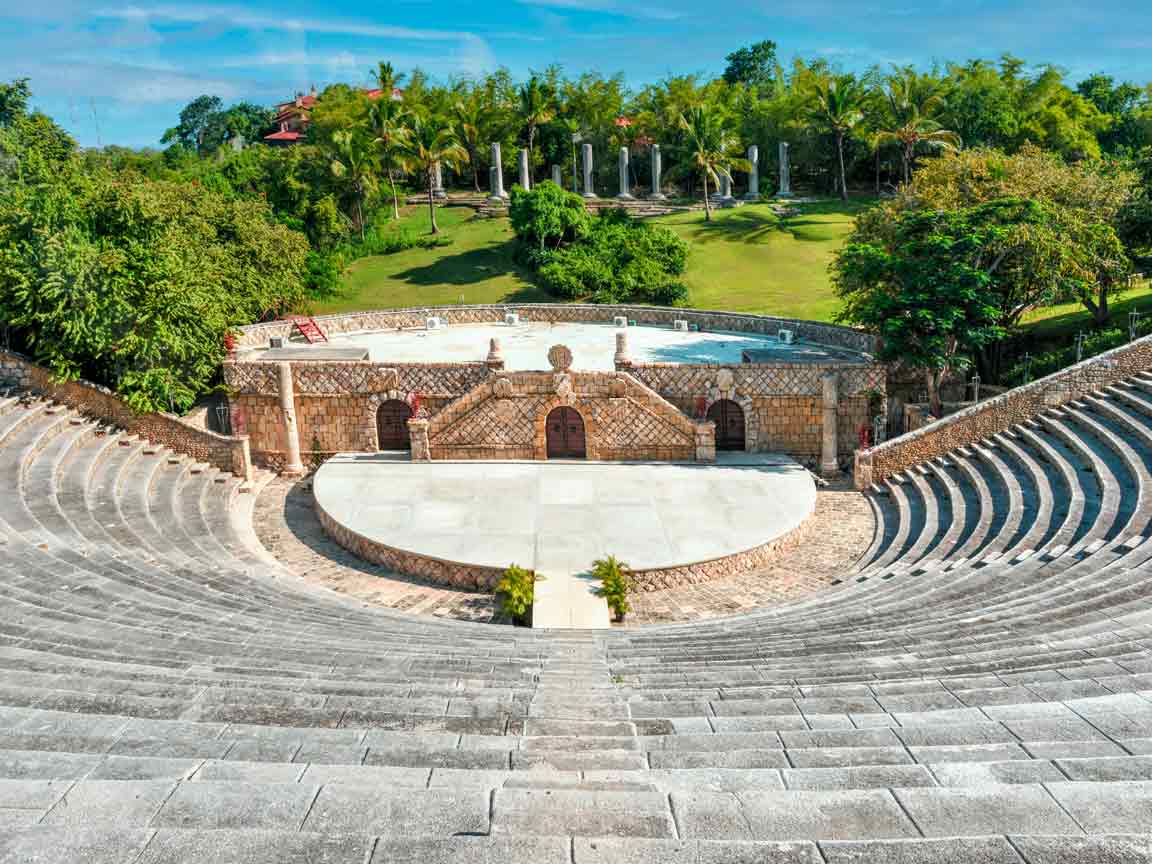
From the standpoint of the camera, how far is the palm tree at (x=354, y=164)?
6150 centimetres

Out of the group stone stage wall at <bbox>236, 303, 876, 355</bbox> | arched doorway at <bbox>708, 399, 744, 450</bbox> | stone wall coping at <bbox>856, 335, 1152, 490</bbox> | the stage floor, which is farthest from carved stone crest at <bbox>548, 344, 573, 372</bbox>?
stone stage wall at <bbox>236, 303, 876, 355</bbox>

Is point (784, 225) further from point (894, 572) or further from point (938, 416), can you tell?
point (894, 572)

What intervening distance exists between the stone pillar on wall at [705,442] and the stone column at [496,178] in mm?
46585

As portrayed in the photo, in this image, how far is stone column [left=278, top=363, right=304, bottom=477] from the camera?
104 feet

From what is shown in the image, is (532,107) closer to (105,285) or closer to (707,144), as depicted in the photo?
(707,144)

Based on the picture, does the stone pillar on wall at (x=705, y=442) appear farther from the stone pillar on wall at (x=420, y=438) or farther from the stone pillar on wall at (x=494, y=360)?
the stone pillar on wall at (x=420, y=438)

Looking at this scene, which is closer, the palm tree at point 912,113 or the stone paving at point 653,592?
the stone paving at point 653,592

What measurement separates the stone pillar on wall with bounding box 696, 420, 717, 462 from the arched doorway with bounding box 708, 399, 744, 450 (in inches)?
40.2

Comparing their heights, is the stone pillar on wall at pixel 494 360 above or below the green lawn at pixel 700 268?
below

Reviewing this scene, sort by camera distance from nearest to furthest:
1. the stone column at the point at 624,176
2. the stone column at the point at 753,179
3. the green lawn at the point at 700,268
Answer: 1. the green lawn at the point at 700,268
2. the stone column at the point at 753,179
3. the stone column at the point at 624,176

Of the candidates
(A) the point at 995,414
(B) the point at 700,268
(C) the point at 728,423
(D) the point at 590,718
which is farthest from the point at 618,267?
(D) the point at 590,718


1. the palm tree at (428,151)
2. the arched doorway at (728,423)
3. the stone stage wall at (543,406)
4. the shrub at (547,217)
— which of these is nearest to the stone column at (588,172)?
the palm tree at (428,151)

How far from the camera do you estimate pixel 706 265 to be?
183 feet

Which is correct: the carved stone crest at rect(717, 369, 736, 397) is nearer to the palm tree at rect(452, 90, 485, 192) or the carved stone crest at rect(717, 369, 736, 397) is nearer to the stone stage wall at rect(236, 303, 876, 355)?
the stone stage wall at rect(236, 303, 876, 355)
